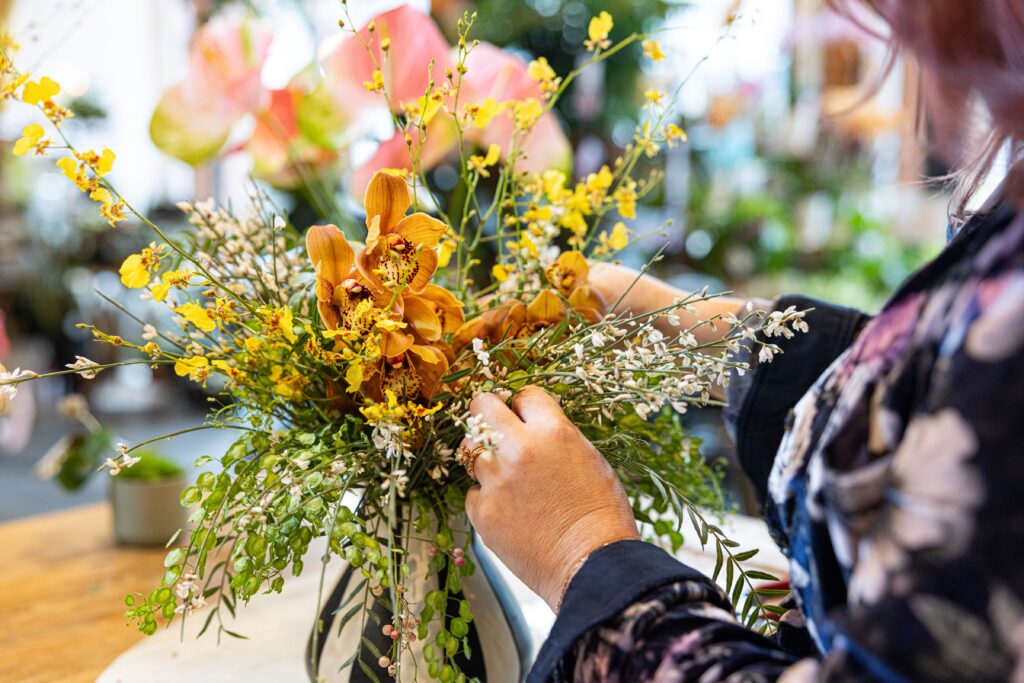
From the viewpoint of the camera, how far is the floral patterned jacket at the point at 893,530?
394mm

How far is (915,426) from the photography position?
1.39ft

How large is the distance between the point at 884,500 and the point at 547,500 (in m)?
0.22

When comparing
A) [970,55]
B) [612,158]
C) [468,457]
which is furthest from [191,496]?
[612,158]

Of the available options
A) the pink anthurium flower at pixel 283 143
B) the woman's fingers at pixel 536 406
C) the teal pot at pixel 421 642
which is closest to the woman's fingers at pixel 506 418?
the woman's fingers at pixel 536 406

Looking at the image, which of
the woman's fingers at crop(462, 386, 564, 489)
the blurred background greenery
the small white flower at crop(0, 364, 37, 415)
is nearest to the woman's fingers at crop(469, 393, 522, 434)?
the woman's fingers at crop(462, 386, 564, 489)

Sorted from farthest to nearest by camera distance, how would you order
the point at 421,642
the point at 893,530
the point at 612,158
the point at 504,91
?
the point at 612,158 < the point at 504,91 < the point at 421,642 < the point at 893,530

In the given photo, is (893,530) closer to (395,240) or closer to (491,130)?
(395,240)

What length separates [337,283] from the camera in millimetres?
639

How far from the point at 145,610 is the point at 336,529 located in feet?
0.44

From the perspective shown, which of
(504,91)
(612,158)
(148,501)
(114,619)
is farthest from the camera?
(612,158)

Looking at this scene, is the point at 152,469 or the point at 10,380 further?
the point at 152,469

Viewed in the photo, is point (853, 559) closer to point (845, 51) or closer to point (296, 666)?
point (296, 666)

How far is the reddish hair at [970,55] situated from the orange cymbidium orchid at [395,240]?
0.32m

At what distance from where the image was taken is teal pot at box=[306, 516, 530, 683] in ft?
2.24
